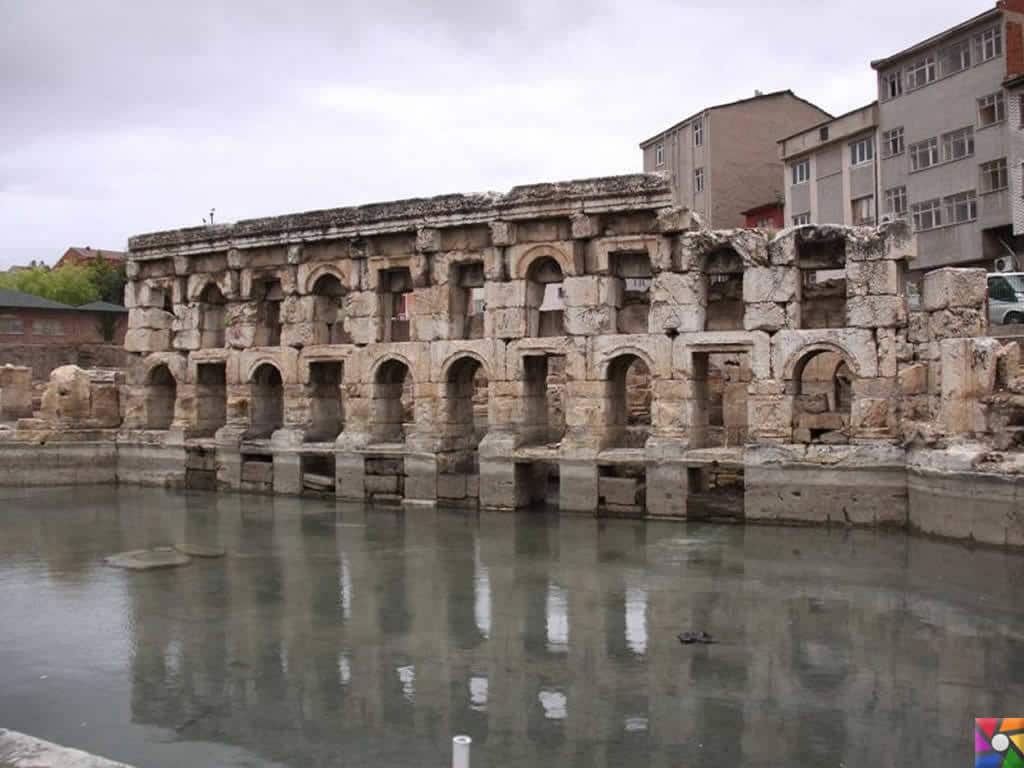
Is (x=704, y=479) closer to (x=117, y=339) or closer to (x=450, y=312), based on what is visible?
(x=450, y=312)

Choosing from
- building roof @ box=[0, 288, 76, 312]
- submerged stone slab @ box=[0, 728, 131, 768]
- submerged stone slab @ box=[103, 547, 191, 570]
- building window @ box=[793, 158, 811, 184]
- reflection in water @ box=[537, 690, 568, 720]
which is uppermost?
building window @ box=[793, 158, 811, 184]

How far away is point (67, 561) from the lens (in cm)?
1303

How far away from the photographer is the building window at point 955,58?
92.3 ft

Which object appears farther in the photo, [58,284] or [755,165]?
[58,284]

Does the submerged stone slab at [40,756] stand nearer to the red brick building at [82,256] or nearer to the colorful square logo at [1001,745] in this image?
the colorful square logo at [1001,745]

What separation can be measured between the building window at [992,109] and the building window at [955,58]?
1.32 m

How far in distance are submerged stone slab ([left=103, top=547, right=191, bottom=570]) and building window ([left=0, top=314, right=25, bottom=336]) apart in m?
24.9

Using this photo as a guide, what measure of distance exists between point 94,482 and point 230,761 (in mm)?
17469

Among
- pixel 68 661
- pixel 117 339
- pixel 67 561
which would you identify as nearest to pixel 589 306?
pixel 67 561

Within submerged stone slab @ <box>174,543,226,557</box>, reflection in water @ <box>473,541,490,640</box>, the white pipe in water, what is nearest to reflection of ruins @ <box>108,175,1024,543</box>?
reflection in water @ <box>473,541,490,640</box>

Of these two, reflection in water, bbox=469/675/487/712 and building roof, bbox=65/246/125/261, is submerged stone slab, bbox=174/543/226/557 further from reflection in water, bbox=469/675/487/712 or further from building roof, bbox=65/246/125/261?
building roof, bbox=65/246/125/261

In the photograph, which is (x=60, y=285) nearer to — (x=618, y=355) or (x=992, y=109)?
(x=618, y=355)

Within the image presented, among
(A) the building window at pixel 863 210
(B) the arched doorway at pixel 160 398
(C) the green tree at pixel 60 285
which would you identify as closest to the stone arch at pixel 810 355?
(B) the arched doorway at pixel 160 398

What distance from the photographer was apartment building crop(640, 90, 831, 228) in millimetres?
36781
